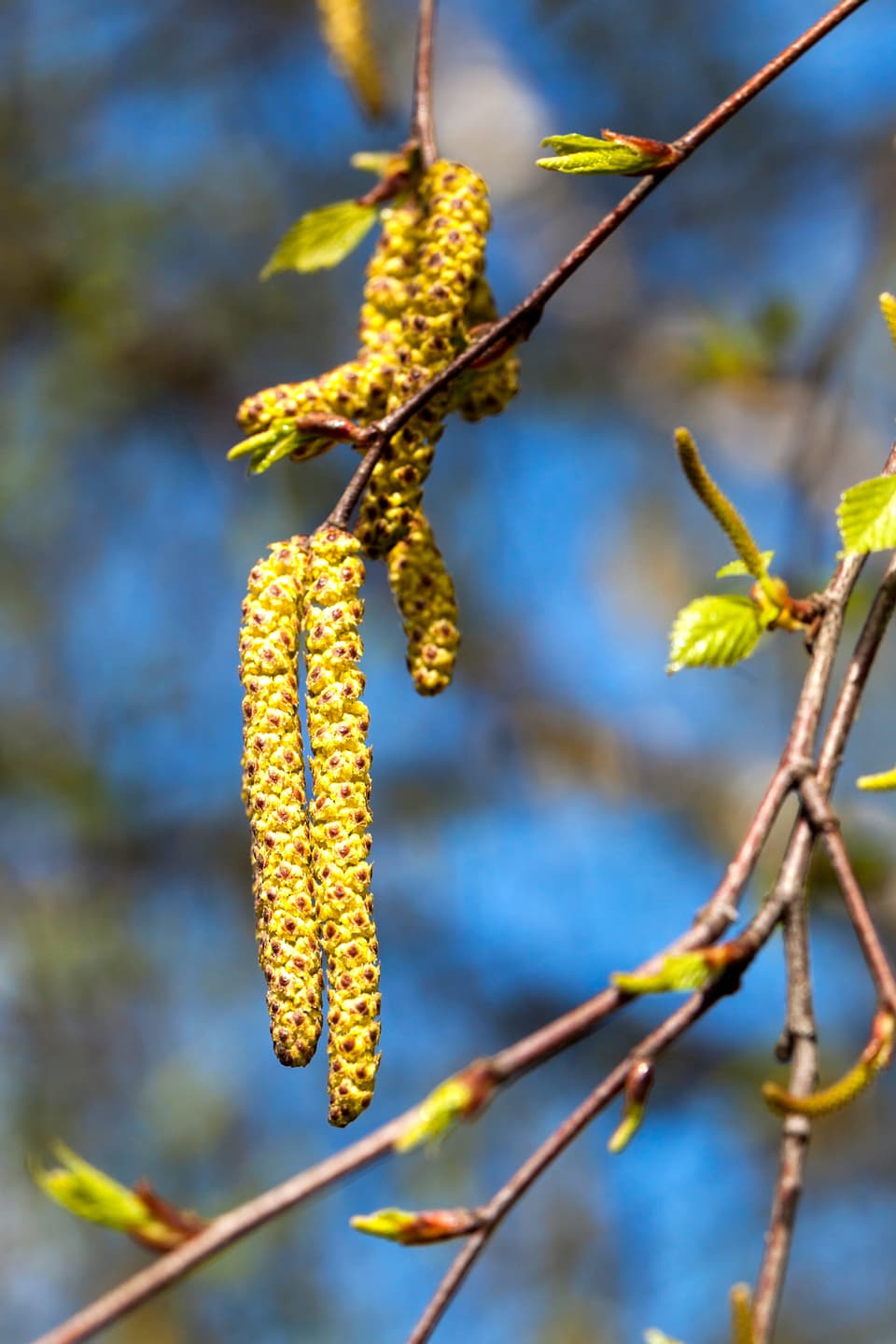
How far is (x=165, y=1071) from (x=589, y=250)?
181 inches

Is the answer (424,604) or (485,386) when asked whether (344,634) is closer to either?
(424,604)

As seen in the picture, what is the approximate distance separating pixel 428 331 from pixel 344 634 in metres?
0.29

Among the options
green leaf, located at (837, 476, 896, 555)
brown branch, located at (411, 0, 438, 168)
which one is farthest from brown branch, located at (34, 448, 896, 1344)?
brown branch, located at (411, 0, 438, 168)

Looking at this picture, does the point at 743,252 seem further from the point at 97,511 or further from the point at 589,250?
the point at 589,250

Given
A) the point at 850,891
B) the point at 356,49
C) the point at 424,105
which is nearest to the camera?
the point at 850,891

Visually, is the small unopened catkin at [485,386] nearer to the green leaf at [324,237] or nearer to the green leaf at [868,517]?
the green leaf at [324,237]

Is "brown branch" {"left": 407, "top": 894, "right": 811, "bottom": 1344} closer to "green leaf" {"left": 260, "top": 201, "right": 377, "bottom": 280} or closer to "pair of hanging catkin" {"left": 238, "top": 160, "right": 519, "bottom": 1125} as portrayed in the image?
"pair of hanging catkin" {"left": 238, "top": 160, "right": 519, "bottom": 1125}

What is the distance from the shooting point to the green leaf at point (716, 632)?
973 millimetres

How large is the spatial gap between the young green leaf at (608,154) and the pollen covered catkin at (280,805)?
32cm

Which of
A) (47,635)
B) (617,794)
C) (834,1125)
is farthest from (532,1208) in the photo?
(47,635)

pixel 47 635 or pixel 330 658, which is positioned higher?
pixel 47 635

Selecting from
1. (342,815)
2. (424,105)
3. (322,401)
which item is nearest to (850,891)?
(342,815)

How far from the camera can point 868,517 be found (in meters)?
0.91

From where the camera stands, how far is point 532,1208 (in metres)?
5.00
